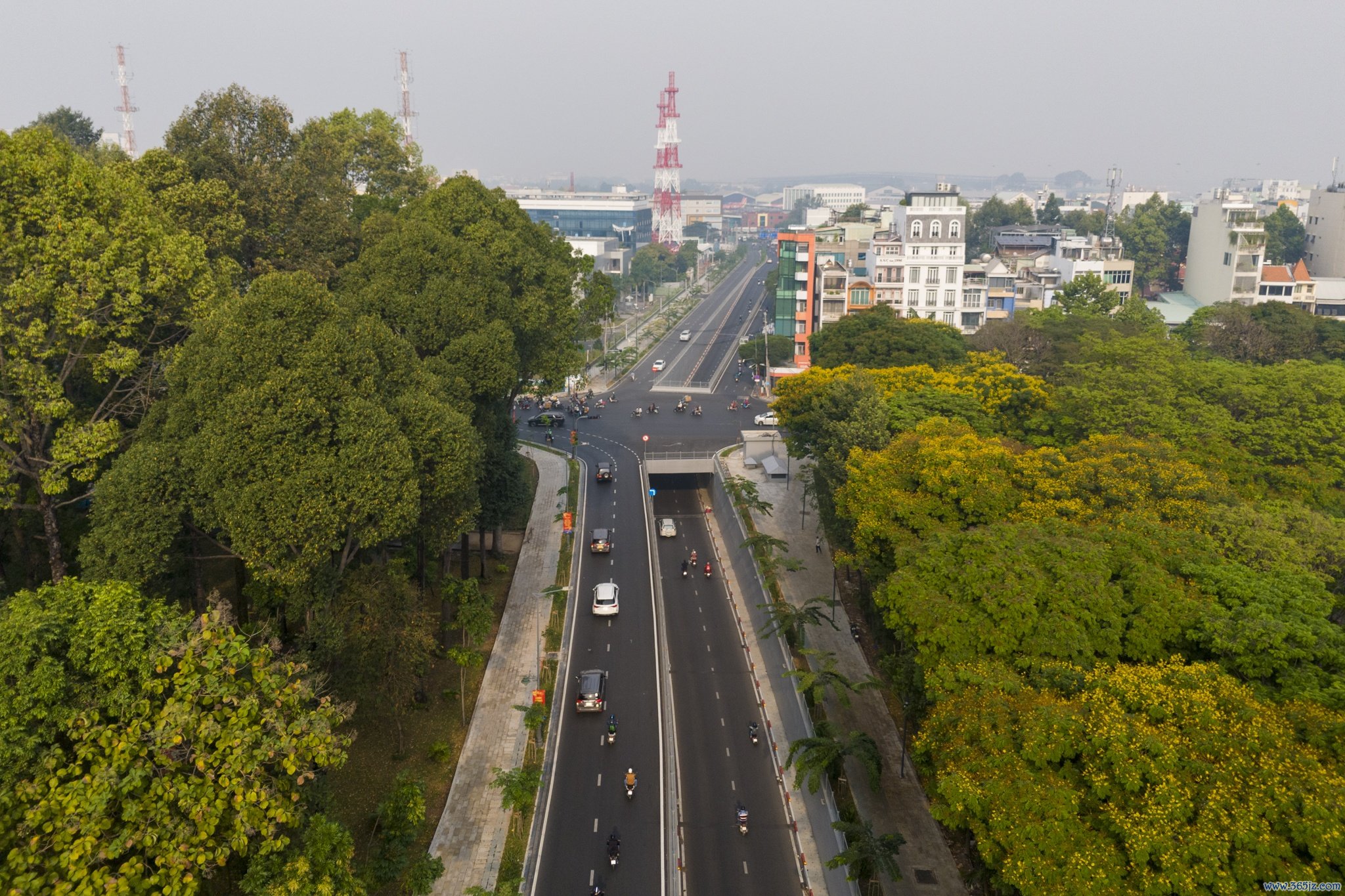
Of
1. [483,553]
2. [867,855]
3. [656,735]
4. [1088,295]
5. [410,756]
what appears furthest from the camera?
[1088,295]

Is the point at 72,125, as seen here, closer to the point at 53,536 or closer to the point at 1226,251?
the point at 53,536

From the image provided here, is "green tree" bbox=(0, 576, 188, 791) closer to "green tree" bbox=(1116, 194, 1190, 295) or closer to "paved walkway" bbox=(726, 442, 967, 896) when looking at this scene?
"paved walkway" bbox=(726, 442, 967, 896)

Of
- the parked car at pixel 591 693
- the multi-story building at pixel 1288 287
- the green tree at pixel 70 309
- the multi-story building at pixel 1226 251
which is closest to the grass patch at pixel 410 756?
the parked car at pixel 591 693

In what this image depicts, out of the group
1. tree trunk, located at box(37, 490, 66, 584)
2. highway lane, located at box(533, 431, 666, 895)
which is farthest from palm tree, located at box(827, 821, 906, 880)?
tree trunk, located at box(37, 490, 66, 584)

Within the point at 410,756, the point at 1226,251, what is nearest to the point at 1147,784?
the point at 410,756

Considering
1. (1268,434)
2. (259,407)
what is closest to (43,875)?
(259,407)

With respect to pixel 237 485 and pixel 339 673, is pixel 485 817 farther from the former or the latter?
pixel 237 485

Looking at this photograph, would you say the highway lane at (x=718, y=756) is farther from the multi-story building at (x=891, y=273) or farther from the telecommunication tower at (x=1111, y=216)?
the telecommunication tower at (x=1111, y=216)

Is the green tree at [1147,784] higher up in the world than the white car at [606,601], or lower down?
higher up
